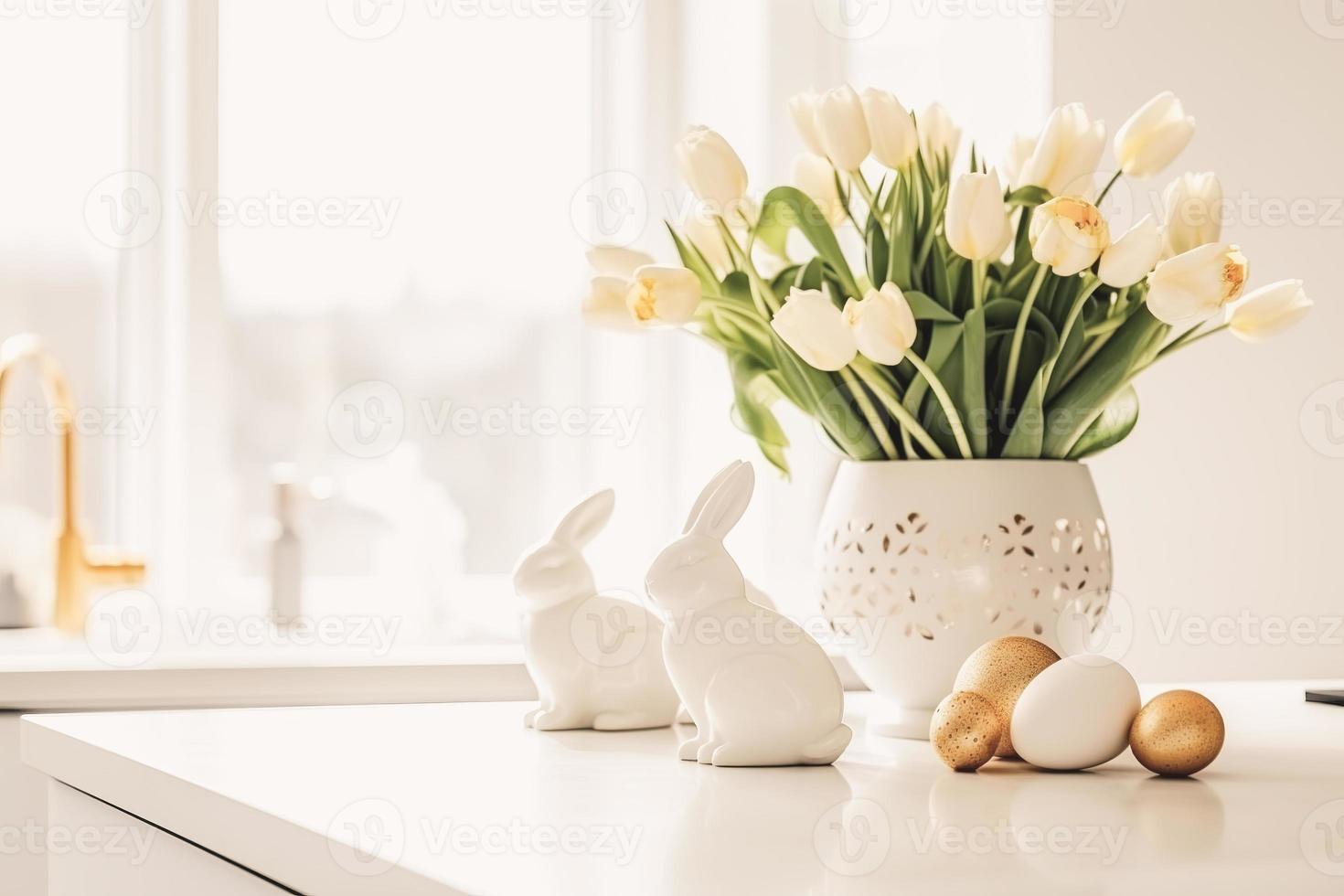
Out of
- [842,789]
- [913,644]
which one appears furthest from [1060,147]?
[842,789]

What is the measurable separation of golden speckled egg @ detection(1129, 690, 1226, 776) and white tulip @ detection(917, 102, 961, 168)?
422mm

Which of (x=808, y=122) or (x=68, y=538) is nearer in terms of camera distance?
(x=808, y=122)

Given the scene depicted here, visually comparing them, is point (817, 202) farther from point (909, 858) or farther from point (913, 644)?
point (909, 858)

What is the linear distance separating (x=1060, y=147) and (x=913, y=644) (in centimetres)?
34

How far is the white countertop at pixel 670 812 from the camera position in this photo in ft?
1.74

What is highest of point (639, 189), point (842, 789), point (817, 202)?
point (639, 189)

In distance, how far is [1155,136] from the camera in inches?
37.6

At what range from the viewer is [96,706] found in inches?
58.4

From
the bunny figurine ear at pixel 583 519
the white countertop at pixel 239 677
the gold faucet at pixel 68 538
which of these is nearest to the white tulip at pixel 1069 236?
the bunny figurine ear at pixel 583 519

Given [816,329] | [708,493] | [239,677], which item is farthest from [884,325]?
[239,677]

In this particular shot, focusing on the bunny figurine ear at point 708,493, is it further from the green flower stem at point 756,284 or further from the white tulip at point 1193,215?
the white tulip at point 1193,215

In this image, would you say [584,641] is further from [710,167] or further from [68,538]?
[68,538]

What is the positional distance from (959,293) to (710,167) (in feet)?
0.61

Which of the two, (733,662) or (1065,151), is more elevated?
(1065,151)
